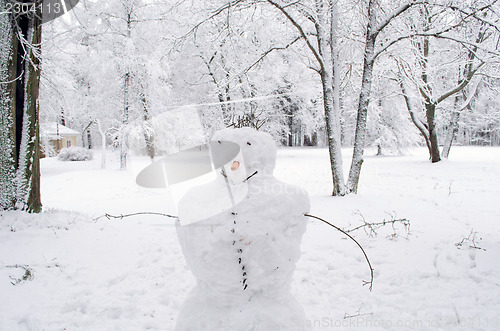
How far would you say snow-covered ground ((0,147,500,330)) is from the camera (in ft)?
8.96

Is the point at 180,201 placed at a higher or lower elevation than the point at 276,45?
lower

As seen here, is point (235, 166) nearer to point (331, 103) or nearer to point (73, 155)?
point (331, 103)

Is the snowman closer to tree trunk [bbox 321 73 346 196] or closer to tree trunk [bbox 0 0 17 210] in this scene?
tree trunk [bbox 0 0 17 210]

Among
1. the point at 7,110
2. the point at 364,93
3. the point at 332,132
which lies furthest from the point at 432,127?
the point at 7,110

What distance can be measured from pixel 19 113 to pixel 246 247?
5.02 meters

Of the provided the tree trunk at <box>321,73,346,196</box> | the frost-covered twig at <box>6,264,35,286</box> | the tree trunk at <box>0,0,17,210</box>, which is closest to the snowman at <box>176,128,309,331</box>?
the frost-covered twig at <box>6,264,35,286</box>

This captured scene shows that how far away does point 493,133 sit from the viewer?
122 feet

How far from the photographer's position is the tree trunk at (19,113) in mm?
4316

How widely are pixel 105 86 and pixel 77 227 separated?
41.6 feet

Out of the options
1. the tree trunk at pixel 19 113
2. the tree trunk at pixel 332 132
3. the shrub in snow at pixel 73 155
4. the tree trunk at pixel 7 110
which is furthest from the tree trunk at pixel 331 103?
the shrub in snow at pixel 73 155

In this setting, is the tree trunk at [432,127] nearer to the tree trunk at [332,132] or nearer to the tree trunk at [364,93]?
the tree trunk at [364,93]

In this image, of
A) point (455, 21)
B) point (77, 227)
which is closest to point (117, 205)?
point (77, 227)

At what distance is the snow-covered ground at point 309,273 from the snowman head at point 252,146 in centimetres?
50

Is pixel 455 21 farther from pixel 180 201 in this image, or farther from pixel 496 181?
pixel 180 201
